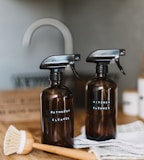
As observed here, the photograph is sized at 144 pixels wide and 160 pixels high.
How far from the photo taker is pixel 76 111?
46.7 inches

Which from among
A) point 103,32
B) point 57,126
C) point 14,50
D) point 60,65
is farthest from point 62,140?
point 103,32

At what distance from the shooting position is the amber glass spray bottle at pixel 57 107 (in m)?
0.69

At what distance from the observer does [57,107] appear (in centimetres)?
69

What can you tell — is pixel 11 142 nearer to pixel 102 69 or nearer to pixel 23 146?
pixel 23 146

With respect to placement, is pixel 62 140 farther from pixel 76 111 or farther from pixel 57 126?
pixel 76 111

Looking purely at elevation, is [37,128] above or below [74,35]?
below

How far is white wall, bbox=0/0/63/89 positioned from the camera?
1154 millimetres

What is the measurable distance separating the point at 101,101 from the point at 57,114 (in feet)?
0.39

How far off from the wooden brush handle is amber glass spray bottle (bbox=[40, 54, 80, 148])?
31mm

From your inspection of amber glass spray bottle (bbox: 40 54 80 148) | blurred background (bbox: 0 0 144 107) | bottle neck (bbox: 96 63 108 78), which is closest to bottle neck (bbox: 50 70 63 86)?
amber glass spray bottle (bbox: 40 54 80 148)

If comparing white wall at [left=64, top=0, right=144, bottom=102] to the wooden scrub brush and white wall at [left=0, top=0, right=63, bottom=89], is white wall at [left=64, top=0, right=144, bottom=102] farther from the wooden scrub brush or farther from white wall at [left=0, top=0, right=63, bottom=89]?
the wooden scrub brush

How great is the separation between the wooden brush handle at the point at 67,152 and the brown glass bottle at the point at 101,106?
10cm

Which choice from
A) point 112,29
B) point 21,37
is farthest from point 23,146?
point 112,29

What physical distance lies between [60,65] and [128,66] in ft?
1.97
